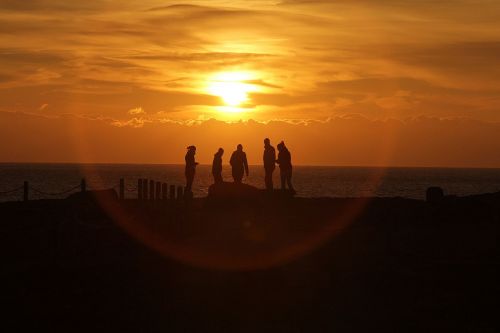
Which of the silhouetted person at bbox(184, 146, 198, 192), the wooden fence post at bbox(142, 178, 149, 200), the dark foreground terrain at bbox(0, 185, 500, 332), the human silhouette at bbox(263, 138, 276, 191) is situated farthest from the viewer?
the wooden fence post at bbox(142, 178, 149, 200)

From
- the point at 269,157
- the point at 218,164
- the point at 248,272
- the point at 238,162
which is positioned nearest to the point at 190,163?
the point at 218,164

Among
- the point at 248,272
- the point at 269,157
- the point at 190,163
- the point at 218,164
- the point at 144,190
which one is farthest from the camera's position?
the point at 144,190

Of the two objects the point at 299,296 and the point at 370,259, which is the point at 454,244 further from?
the point at 299,296

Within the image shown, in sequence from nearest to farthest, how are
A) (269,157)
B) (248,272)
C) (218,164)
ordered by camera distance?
(248,272) < (269,157) < (218,164)

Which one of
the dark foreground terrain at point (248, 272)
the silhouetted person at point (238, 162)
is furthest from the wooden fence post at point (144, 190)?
the dark foreground terrain at point (248, 272)

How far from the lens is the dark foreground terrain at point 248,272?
16.2 meters

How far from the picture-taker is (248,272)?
20.7 metres

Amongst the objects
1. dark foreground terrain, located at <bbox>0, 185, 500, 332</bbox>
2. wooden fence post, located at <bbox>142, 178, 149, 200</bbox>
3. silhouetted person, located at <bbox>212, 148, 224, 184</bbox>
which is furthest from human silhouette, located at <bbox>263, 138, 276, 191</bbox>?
wooden fence post, located at <bbox>142, 178, 149, 200</bbox>

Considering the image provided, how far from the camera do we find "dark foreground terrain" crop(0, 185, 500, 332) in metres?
16.2

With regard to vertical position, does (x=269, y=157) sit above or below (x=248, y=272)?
A: above

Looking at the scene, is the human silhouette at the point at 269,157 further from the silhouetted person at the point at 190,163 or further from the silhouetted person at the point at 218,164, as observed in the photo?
the silhouetted person at the point at 190,163

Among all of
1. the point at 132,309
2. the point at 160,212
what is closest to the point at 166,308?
the point at 132,309

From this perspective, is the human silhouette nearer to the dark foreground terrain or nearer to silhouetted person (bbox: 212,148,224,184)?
silhouetted person (bbox: 212,148,224,184)

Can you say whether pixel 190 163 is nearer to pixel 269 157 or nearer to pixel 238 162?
pixel 238 162
